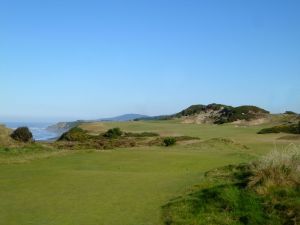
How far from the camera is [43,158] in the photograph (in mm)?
25547

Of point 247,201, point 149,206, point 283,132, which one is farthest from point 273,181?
point 283,132

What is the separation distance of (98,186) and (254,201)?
241 inches

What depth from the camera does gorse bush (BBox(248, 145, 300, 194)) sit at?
12.0 metres

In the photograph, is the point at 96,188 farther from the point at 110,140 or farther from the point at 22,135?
the point at 22,135

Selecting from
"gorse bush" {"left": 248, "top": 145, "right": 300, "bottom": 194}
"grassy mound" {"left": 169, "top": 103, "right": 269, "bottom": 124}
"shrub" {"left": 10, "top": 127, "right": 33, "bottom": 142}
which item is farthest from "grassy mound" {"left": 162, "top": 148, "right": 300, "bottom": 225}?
"grassy mound" {"left": 169, "top": 103, "right": 269, "bottom": 124}

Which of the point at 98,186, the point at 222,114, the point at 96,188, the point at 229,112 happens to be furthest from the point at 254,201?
the point at 222,114

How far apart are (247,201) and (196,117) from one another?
69.0 m

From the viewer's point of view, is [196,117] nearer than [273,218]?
No

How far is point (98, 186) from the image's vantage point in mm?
15828

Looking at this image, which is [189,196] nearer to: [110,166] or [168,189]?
[168,189]

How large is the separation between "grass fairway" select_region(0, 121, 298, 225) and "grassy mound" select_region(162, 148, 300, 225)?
70cm

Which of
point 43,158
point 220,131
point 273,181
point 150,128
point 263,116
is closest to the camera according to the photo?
point 273,181

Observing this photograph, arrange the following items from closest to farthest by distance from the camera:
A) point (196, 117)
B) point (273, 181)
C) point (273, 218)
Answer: point (273, 218) → point (273, 181) → point (196, 117)

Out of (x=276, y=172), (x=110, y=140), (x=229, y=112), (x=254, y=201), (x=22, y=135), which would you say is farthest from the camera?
(x=229, y=112)
